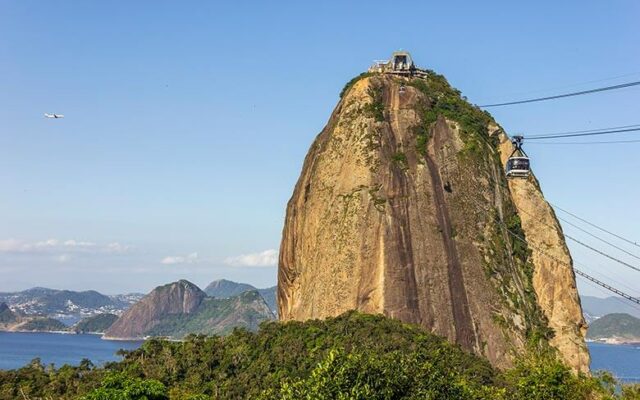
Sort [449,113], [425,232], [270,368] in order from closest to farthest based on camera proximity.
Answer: [270,368] < [425,232] < [449,113]

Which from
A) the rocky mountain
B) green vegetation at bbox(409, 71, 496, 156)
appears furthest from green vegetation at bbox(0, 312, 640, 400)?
green vegetation at bbox(409, 71, 496, 156)

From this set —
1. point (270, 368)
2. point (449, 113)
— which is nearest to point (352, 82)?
point (449, 113)

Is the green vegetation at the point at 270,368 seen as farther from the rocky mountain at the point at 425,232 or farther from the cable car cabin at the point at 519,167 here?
the cable car cabin at the point at 519,167

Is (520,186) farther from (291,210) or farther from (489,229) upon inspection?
(291,210)

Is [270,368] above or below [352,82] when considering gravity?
below

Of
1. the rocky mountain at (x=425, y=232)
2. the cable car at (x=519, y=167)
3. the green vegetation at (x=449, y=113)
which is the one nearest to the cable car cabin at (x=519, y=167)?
the cable car at (x=519, y=167)

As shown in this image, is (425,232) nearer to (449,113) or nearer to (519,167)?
(519,167)
